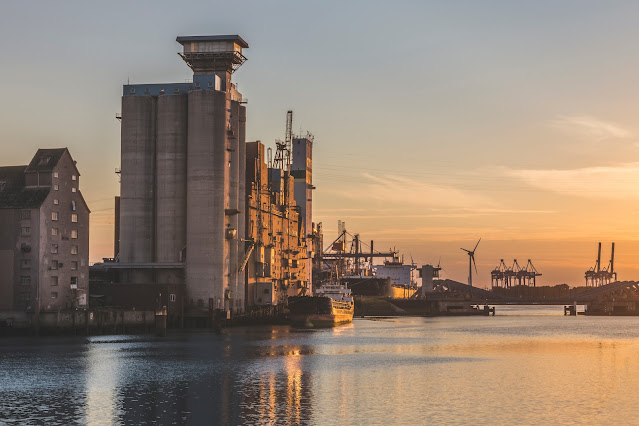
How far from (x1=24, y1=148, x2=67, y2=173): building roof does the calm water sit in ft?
83.5

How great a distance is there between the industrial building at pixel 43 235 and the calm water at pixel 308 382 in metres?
9.21

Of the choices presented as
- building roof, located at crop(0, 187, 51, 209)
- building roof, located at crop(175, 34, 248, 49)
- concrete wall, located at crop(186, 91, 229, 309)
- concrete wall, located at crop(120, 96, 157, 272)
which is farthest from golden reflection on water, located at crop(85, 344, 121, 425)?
building roof, located at crop(175, 34, 248, 49)

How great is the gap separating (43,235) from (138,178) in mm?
35556

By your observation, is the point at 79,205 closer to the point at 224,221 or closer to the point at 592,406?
the point at 224,221

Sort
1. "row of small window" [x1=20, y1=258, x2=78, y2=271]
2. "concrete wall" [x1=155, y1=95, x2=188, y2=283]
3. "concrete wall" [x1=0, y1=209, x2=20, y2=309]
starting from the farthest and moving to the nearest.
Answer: "concrete wall" [x1=155, y1=95, x2=188, y2=283] → "row of small window" [x1=20, y1=258, x2=78, y2=271] → "concrete wall" [x1=0, y1=209, x2=20, y2=309]

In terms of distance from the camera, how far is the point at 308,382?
258 feet

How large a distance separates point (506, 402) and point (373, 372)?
22.4m

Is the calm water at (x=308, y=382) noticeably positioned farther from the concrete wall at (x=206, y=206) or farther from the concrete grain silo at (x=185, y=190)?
the concrete grain silo at (x=185, y=190)

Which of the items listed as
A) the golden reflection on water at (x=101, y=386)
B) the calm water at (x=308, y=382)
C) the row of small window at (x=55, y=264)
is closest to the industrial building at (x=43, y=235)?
the row of small window at (x=55, y=264)

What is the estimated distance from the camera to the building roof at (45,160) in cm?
12900

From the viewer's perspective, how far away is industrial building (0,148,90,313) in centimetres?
12512

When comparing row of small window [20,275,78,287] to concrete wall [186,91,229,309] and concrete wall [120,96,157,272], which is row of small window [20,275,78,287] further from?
concrete wall [120,96,157,272]

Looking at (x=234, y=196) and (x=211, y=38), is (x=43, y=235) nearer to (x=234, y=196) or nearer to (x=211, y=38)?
(x=234, y=196)

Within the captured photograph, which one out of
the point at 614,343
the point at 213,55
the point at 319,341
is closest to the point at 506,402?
the point at 319,341
